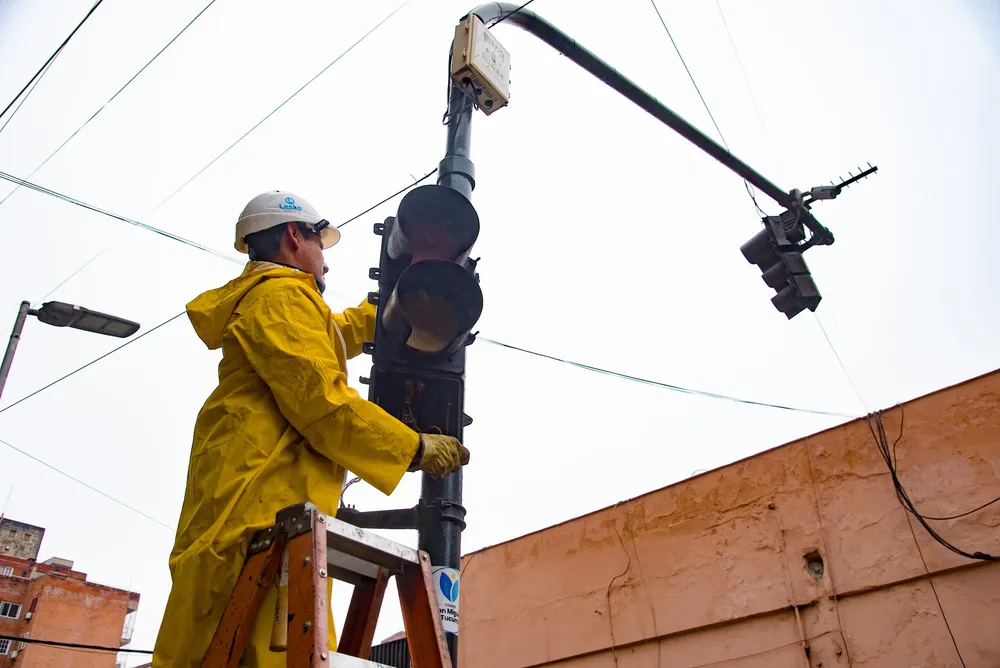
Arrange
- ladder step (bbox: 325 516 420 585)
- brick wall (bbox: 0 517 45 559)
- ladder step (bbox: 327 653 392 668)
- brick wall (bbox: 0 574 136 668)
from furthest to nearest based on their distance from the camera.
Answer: brick wall (bbox: 0 517 45 559), brick wall (bbox: 0 574 136 668), ladder step (bbox: 325 516 420 585), ladder step (bbox: 327 653 392 668)

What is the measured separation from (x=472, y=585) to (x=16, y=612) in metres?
43.2

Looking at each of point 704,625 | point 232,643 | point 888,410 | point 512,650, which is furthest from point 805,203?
point 232,643

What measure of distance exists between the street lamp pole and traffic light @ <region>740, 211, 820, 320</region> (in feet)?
25.9

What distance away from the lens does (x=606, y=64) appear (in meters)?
5.43

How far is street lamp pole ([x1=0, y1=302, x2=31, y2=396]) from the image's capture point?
8.97m

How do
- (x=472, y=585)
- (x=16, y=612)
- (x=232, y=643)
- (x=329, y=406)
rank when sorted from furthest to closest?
(x=16, y=612), (x=472, y=585), (x=329, y=406), (x=232, y=643)

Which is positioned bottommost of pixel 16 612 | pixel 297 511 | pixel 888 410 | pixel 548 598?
pixel 297 511

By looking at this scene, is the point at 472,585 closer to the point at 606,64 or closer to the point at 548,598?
the point at 548,598

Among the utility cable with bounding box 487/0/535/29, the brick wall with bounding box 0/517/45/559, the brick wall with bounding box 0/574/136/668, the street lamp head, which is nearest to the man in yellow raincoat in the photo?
the utility cable with bounding box 487/0/535/29

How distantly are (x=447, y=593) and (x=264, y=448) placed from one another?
0.78 m

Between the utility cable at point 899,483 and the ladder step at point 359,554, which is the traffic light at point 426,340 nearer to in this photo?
the ladder step at point 359,554

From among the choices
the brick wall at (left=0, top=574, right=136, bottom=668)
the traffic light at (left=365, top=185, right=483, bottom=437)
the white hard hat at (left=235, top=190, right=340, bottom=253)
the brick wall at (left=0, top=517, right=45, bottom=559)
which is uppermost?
the brick wall at (left=0, top=517, right=45, bottom=559)

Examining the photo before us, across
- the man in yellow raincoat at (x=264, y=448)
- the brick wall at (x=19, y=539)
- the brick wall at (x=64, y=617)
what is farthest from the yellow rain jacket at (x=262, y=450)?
the brick wall at (x=19, y=539)

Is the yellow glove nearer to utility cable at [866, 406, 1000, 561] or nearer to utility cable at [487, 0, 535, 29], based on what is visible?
utility cable at [487, 0, 535, 29]
